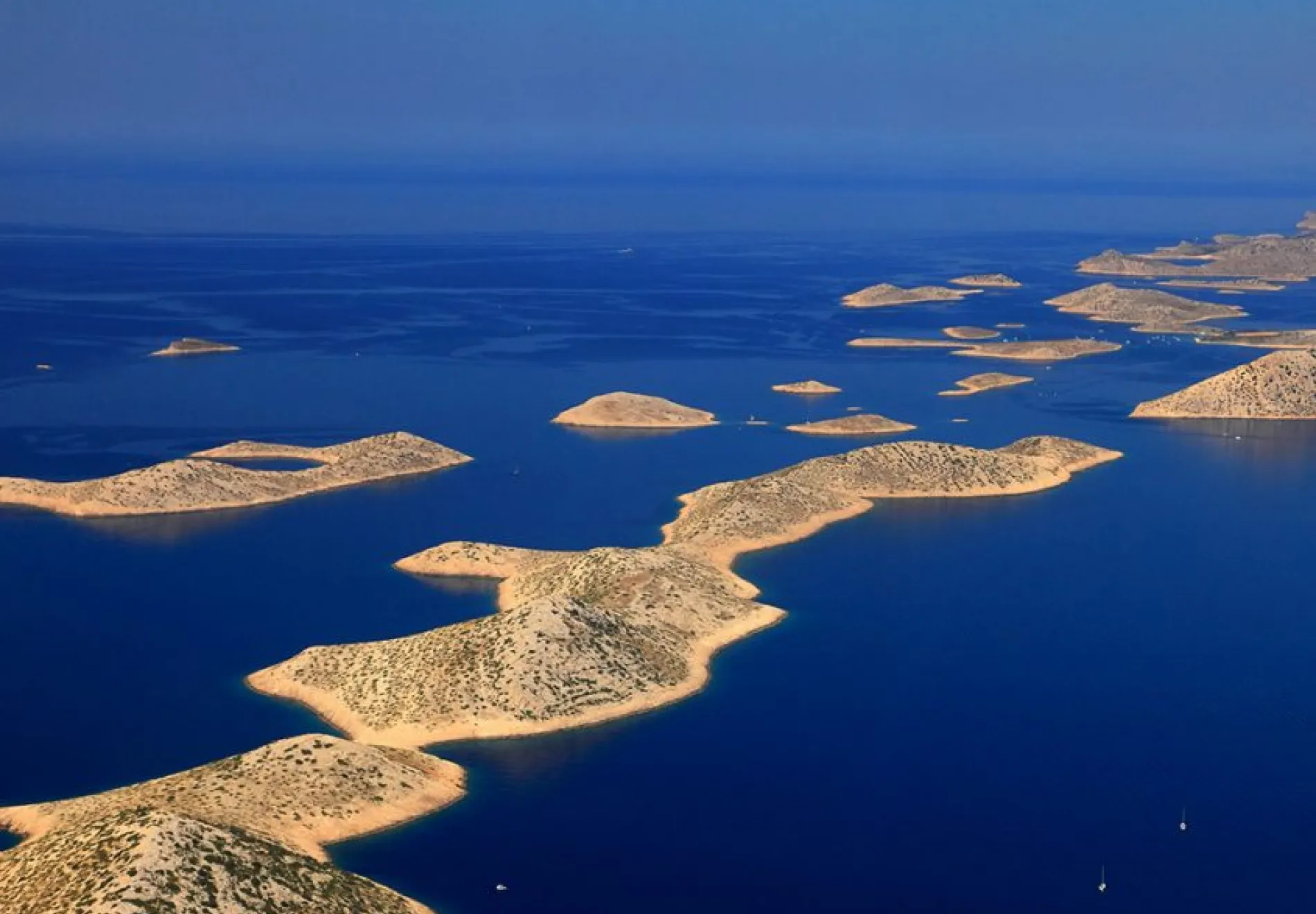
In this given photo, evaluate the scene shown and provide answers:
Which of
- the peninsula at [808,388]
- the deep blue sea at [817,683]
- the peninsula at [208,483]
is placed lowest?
the deep blue sea at [817,683]

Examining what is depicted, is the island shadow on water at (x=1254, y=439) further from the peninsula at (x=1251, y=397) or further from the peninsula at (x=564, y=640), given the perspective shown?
the peninsula at (x=564, y=640)

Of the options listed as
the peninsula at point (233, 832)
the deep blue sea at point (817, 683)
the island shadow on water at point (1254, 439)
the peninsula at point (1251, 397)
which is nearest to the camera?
the peninsula at point (233, 832)

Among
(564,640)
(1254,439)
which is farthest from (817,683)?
(1254,439)

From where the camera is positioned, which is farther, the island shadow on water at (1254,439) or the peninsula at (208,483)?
the island shadow on water at (1254,439)

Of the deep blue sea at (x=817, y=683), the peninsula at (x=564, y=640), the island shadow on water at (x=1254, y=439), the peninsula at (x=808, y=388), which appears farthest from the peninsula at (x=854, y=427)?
the peninsula at (x=564, y=640)

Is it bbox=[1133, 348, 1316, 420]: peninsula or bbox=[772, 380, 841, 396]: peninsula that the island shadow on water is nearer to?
bbox=[1133, 348, 1316, 420]: peninsula

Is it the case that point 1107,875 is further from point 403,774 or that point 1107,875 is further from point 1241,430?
point 1241,430

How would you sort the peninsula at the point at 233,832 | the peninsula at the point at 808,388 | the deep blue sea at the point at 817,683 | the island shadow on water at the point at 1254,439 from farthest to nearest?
1. the peninsula at the point at 808,388
2. the island shadow on water at the point at 1254,439
3. the deep blue sea at the point at 817,683
4. the peninsula at the point at 233,832
